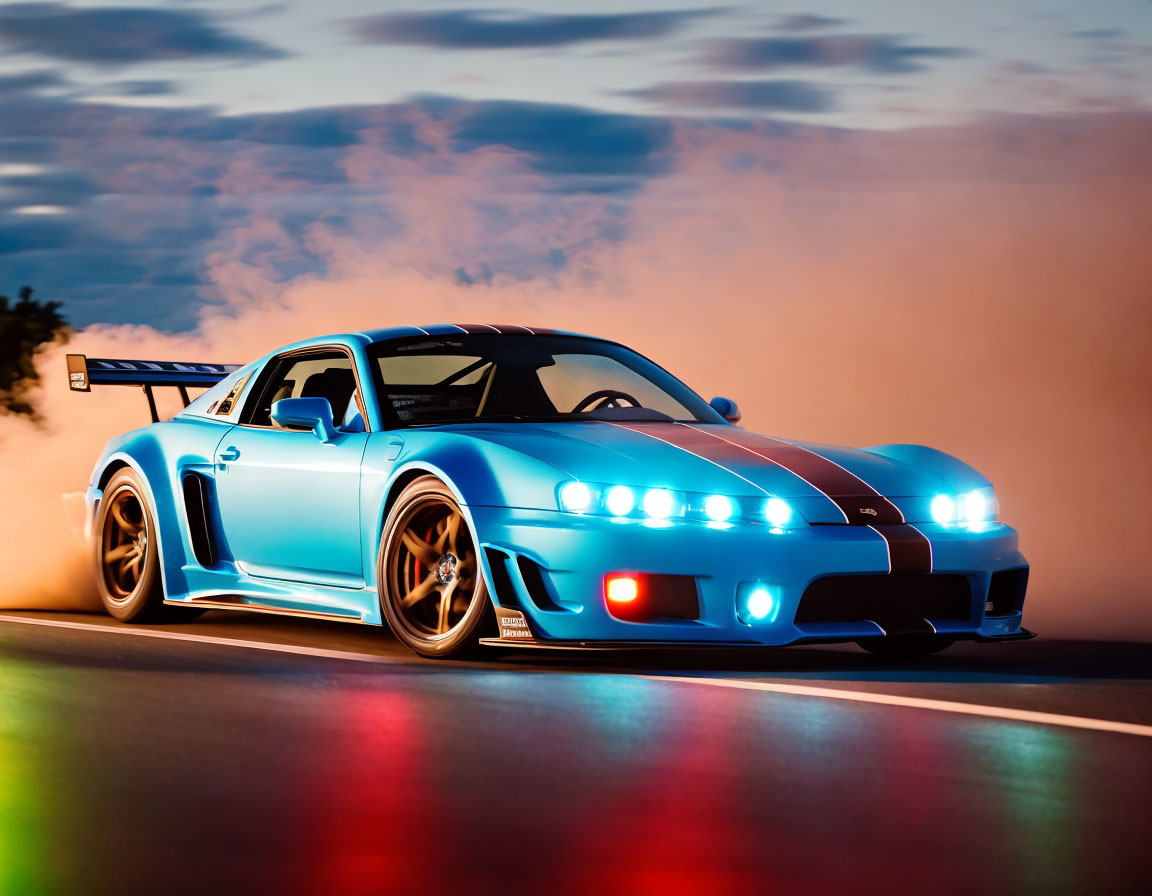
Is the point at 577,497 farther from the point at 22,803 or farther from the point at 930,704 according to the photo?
the point at 22,803

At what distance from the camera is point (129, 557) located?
1022cm

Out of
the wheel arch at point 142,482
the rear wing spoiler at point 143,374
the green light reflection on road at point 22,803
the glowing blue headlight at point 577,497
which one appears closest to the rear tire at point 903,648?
the glowing blue headlight at point 577,497

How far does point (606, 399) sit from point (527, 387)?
0.49 meters

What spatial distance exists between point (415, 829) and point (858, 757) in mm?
1503

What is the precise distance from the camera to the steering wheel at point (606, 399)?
9.27 meters

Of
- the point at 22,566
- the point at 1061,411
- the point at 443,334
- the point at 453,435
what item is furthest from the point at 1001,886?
the point at 1061,411

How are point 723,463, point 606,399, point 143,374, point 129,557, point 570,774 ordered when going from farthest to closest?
1. point 143,374
2. point 129,557
3. point 606,399
4. point 723,463
5. point 570,774

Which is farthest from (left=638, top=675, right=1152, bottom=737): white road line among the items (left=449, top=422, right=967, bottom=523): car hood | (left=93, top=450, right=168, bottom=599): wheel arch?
(left=93, top=450, right=168, bottom=599): wheel arch

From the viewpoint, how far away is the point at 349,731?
618cm

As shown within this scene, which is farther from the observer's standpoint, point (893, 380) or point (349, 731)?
point (893, 380)

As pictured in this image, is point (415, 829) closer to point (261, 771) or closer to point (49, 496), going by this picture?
point (261, 771)

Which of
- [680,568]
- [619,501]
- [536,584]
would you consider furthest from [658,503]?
[536,584]

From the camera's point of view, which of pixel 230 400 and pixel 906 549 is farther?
pixel 230 400

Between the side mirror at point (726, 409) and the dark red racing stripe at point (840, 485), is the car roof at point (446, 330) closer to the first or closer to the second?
the side mirror at point (726, 409)
